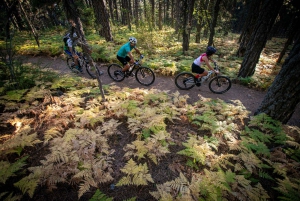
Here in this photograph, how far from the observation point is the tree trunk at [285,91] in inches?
166

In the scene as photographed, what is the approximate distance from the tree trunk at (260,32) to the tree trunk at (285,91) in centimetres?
415

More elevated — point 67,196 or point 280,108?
point 280,108

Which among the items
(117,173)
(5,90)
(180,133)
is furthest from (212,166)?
(5,90)

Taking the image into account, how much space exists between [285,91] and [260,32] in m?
5.14

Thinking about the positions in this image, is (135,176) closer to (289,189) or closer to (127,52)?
(289,189)

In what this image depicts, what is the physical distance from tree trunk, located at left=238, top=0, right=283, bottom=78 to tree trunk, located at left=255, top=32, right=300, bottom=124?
4.15 m

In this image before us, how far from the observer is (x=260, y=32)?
7.75 m

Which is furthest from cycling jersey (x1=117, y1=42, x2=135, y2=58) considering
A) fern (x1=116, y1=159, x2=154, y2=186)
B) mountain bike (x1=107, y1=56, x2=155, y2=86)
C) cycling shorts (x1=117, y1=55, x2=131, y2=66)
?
fern (x1=116, y1=159, x2=154, y2=186)

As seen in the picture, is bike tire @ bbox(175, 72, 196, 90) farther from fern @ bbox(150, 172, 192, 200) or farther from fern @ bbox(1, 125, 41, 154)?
fern @ bbox(1, 125, 41, 154)

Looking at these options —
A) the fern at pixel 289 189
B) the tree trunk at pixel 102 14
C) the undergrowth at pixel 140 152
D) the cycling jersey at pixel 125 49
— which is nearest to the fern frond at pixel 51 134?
the undergrowth at pixel 140 152

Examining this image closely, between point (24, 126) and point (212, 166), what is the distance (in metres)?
5.60

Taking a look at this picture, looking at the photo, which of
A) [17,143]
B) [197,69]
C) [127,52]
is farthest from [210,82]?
[17,143]

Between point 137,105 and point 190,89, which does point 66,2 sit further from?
point 190,89

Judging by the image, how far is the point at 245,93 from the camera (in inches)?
323
